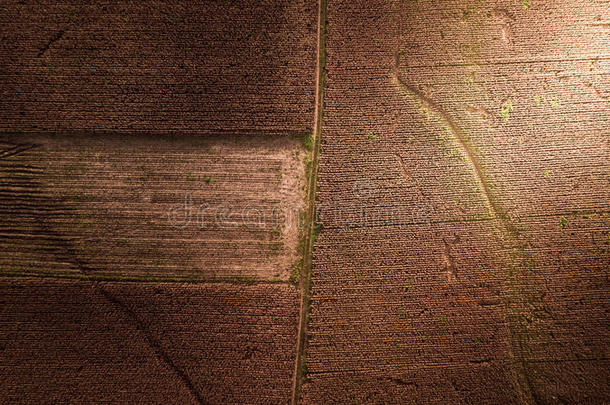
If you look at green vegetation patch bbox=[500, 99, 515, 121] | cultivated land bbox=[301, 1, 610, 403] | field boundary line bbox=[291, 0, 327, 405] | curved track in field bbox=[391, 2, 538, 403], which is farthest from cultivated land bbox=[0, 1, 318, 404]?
green vegetation patch bbox=[500, 99, 515, 121]

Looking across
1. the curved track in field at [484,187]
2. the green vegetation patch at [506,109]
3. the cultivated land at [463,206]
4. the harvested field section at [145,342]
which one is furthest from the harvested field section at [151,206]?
the green vegetation patch at [506,109]

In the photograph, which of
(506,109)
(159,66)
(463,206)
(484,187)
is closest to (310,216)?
(463,206)

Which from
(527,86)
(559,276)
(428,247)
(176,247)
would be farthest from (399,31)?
(176,247)

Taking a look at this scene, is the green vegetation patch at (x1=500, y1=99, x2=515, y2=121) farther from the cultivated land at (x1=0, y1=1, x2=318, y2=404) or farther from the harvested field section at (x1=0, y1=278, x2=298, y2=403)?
the harvested field section at (x1=0, y1=278, x2=298, y2=403)

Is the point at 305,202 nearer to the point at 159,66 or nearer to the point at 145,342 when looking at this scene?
the point at 145,342

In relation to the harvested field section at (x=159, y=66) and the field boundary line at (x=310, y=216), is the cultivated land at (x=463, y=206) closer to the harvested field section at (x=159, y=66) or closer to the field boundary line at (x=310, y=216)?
the field boundary line at (x=310, y=216)

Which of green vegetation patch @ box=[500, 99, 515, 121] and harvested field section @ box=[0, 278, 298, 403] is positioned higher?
green vegetation patch @ box=[500, 99, 515, 121]
